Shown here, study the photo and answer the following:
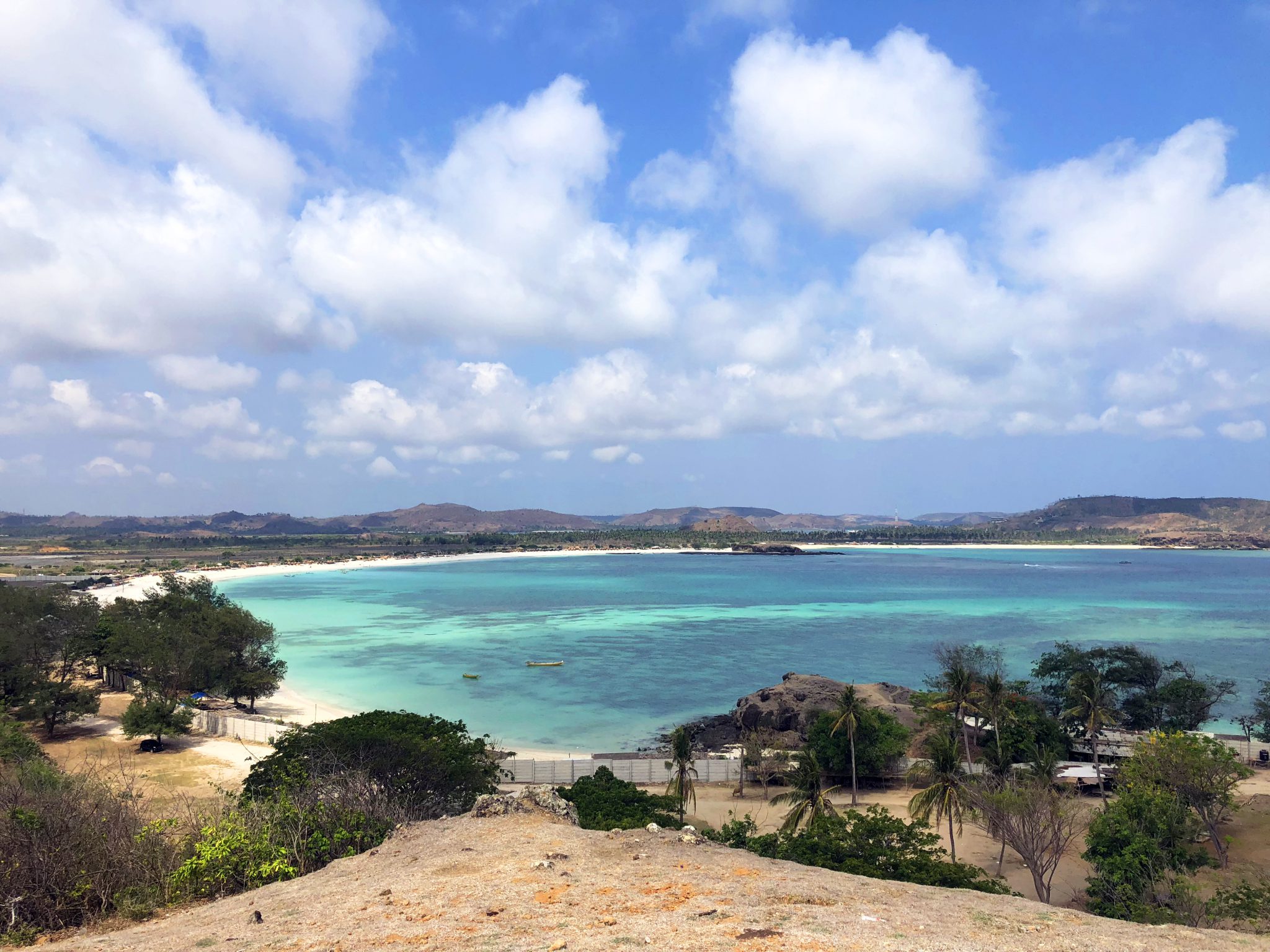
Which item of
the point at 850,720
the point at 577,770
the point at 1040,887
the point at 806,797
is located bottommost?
the point at 577,770

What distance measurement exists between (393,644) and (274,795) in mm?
62984

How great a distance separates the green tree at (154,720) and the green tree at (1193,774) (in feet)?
152

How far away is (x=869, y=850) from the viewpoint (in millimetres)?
20438

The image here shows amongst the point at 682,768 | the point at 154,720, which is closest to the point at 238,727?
the point at 154,720

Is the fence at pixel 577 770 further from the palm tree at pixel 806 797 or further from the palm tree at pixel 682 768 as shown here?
the palm tree at pixel 806 797

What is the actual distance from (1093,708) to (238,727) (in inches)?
1863

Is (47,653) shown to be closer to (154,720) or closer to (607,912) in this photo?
(154,720)

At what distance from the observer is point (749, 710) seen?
4691 centimetres

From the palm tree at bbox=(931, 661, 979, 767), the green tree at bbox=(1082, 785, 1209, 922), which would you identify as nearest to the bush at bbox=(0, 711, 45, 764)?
the green tree at bbox=(1082, 785, 1209, 922)

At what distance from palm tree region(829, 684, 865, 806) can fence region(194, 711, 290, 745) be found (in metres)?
30.9

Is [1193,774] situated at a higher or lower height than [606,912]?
lower

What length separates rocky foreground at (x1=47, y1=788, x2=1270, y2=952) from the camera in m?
9.86

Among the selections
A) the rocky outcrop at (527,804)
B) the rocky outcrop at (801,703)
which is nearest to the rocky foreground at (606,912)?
the rocky outcrop at (527,804)

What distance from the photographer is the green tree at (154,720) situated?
38.7m
